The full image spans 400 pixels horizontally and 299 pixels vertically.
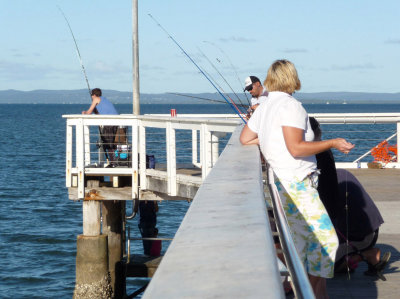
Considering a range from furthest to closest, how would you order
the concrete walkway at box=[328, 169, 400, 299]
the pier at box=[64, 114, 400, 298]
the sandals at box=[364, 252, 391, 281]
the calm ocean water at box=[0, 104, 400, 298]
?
1. the calm ocean water at box=[0, 104, 400, 298]
2. the sandals at box=[364, 252, 391, 281]
3. the concrete walkway at box=[328, 169, 400, 299]
4. the pier at box=[64, 114, 400, 298]

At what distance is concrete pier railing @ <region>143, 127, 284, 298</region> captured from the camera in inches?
60.5

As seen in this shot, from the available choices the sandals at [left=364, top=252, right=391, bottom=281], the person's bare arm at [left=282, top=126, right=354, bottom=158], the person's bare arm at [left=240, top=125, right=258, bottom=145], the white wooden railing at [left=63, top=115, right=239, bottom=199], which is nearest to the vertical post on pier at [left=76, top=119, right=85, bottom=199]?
the white wooden railing at [left=63, top=115, right=239, bottom=199]

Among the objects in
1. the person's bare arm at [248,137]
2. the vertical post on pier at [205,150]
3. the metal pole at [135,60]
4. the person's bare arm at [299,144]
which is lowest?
the person's bare arm at [299,144]

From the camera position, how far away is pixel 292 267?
2.28 metres

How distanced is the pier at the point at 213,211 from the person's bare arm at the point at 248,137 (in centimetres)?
6

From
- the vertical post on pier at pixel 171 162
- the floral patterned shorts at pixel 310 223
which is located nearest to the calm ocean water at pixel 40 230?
the vertical post on pier at pixel 171 162

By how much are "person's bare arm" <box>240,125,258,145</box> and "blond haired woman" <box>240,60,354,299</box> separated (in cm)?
71

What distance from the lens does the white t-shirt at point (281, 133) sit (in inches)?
163

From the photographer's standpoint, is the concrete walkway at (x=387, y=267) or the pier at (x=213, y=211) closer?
the pier at (x=213, y=211)

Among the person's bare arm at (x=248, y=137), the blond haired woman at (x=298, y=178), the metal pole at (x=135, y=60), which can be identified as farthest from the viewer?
the metal pole at (x=135, y=60)

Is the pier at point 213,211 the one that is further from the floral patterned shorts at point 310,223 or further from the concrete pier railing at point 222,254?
the floral patterned shorts at point 310,223

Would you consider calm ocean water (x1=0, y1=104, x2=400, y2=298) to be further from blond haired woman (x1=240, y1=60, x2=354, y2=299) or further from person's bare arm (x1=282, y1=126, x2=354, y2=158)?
person's bare arm (x1=282, y1=126, x2=354, y2=158)

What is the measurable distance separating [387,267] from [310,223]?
2.37m

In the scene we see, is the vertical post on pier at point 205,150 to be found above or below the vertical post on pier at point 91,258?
above
